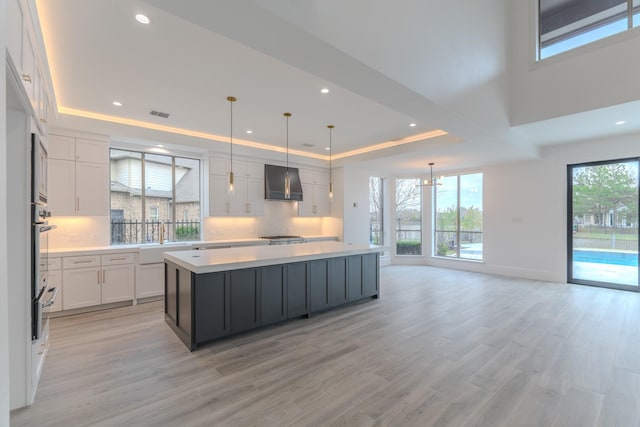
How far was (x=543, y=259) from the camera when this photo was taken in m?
6.23

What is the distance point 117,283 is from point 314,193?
4511 millimetres

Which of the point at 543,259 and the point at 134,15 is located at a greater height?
the point at 134,15

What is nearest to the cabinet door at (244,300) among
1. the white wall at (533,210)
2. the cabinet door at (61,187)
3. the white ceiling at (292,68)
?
the white ceiling at (292,68)

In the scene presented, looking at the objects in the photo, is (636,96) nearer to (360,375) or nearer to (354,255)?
(354,255)

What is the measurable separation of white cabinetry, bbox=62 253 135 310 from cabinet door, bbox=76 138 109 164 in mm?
1513

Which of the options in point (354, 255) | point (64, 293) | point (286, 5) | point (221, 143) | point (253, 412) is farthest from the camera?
point (221, 143)

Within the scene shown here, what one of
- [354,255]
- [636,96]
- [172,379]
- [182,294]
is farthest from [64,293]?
[636,96]

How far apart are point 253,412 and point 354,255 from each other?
280 centimetres

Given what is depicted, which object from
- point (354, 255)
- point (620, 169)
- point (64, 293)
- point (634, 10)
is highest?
point (634, 10)

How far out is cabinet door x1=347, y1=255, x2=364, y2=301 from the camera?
4.51 meters

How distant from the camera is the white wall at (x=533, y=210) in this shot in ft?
18.7

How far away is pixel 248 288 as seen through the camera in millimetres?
3383

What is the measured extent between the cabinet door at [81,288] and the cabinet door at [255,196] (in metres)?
2.92

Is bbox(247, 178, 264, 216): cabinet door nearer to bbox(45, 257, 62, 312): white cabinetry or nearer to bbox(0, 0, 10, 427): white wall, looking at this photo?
bbox(45, 257, 62, 312): white cabinetry
